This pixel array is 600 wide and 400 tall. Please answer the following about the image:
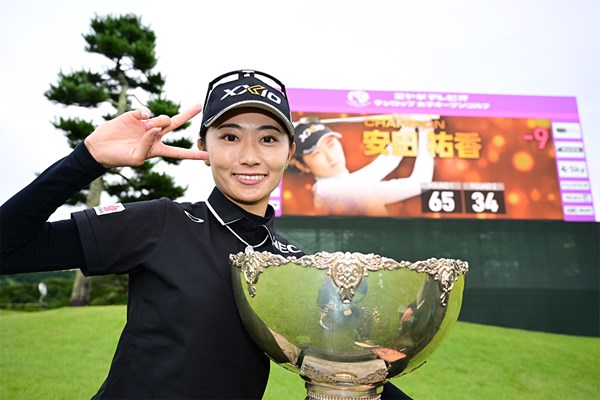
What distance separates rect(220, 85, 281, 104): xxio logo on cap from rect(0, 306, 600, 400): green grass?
6.75 ft

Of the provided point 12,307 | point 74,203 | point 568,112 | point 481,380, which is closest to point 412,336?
point 481,380

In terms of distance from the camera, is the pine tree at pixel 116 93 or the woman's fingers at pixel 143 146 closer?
the woman's fingers at pixel 143 146

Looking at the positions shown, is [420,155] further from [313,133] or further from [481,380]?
[481,380]

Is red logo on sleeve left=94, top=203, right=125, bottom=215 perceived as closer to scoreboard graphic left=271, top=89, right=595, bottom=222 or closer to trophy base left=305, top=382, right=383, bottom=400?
trophy base left=305, top=382, right=383, bottom=400

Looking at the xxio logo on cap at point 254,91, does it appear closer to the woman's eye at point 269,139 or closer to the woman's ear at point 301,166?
the woman's eye at point 269,139

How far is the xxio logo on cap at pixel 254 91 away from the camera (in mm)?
847

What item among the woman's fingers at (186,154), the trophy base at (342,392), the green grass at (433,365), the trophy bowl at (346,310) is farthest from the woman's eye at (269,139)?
the green grass at (433,365)

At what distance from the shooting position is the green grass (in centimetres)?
273

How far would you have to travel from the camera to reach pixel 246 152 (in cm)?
84

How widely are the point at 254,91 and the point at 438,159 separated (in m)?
7.07

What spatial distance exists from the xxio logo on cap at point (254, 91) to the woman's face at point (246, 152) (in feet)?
0.10

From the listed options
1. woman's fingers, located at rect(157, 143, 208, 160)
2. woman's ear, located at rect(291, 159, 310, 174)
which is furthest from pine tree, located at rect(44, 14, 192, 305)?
woman's fingers, located at rect(157, 143, 208, 160)

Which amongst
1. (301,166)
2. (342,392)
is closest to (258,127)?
(342,392)

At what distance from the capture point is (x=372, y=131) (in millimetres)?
7527
